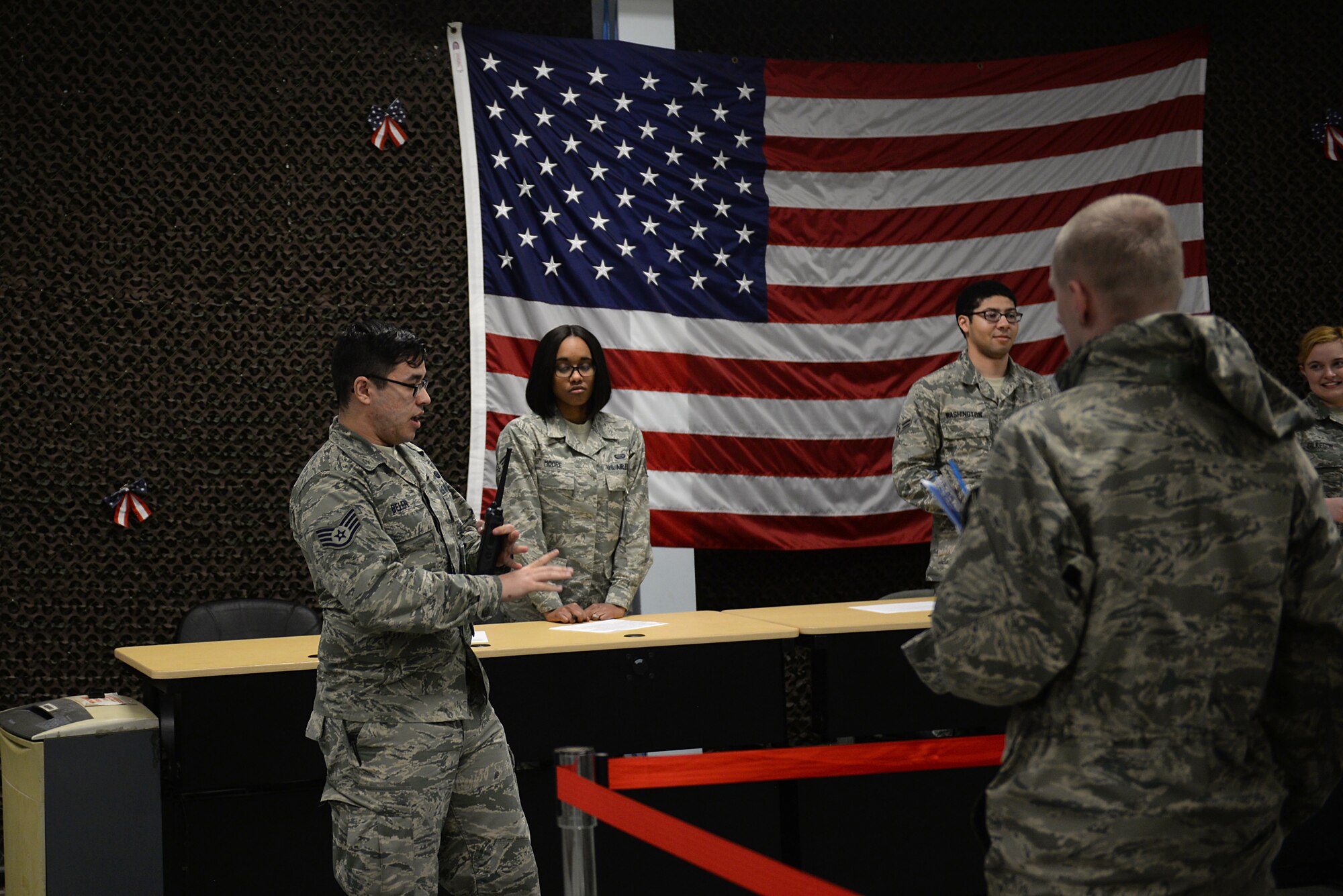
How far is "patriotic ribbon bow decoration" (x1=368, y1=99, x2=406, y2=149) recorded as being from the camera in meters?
5.08

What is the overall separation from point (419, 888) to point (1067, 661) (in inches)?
59.6

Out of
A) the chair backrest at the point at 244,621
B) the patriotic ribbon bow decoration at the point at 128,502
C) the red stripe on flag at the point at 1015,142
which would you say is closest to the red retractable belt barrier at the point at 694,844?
the chair backrest at the point at 244,621

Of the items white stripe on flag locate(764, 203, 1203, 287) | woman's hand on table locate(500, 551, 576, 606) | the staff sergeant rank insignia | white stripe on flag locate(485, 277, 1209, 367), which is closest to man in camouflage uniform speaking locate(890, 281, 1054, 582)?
white stripe on flag locate(485, 277, 1209, 367)

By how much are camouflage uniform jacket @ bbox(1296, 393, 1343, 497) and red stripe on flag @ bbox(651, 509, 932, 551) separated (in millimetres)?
1721

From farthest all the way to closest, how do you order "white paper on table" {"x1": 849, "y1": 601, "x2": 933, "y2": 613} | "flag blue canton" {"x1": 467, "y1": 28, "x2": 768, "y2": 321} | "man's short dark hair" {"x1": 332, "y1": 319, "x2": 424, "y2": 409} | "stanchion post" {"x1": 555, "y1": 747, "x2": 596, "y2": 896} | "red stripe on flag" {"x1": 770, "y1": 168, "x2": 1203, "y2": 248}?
"red stripe on flag" {"x1": 770, "y1": 168, "x2": 1203, "y2": 248}
"flag blue canton" {"x1": 467, "y1": 28, "x2": 768, "y2": 321}
"white paper on table" {"x1": 849, "y1": 601, "x2": 933, "y2": 613}
"man's short dark hair" {"x1": 332, "y1": 319, "x2": 424, "y2": 409}
"stanchion post" {"x1": 555, "y1": 747, "x2": 596, "y2": 896}

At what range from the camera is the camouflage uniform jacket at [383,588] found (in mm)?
2275

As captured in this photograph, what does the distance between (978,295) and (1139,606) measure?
9.91 feet

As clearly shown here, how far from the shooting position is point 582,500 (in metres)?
4.05

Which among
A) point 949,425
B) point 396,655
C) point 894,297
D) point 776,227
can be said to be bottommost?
point 396,655

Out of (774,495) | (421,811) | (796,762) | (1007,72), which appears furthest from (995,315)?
(421,811)

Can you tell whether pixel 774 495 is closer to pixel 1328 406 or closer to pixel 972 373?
pixel 972 373

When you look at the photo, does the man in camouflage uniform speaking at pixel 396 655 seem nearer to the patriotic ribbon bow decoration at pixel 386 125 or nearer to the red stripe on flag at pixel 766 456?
the red stripe on flag at pixel 766 456

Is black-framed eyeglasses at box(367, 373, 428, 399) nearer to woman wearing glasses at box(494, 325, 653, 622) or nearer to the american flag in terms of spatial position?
woman wearing glasses at box(494, 325, 653, 622)

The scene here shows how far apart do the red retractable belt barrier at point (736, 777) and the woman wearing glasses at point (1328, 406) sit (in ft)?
8.20
